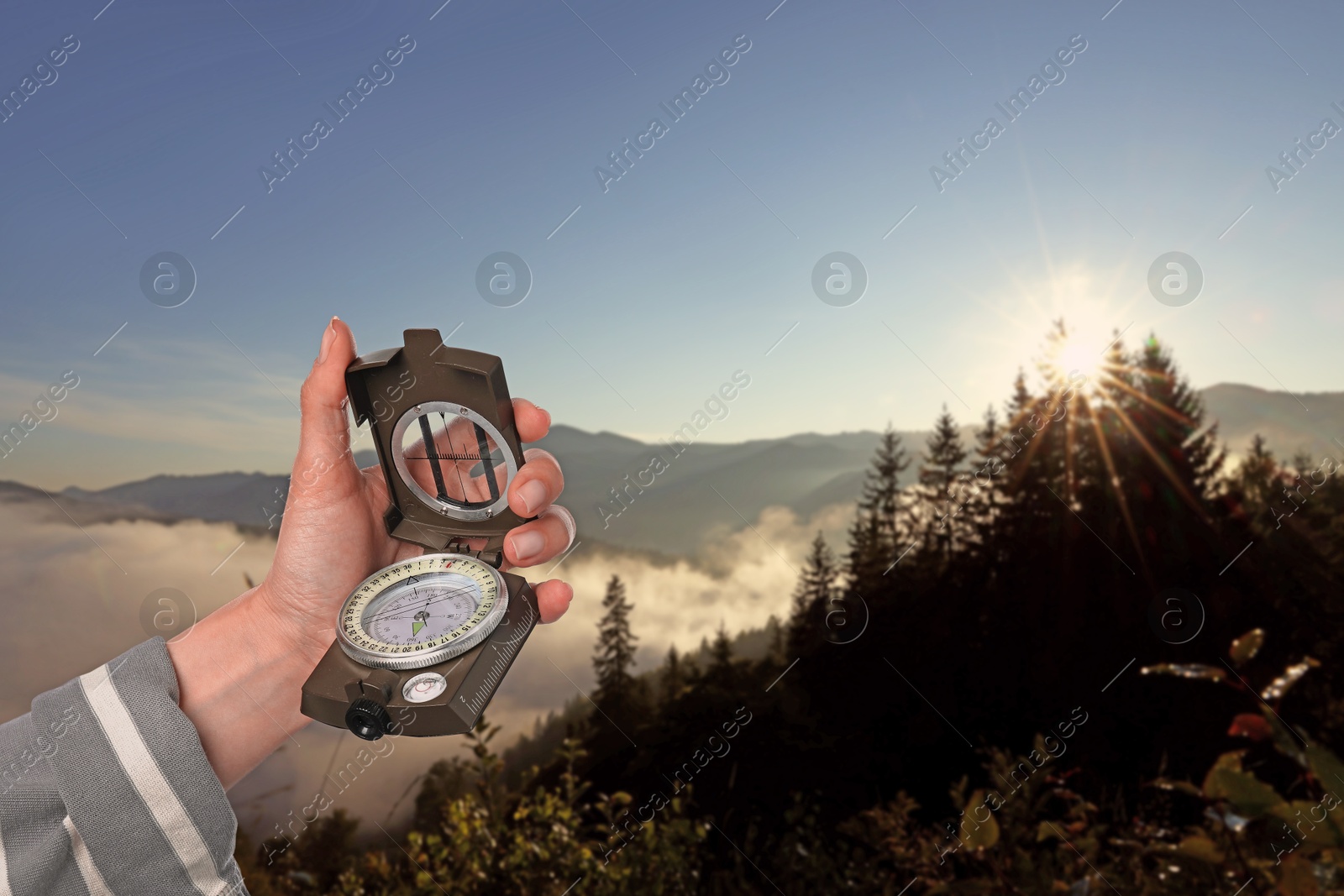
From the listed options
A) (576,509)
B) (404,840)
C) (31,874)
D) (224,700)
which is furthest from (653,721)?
(31,874)

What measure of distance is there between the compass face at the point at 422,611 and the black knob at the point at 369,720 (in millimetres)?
89

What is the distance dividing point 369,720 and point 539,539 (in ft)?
1.74

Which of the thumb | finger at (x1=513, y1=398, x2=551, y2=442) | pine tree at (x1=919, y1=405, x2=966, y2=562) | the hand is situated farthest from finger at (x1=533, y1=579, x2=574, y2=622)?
pine tree at (x1=919, y1=405, x2=966, y2=562)

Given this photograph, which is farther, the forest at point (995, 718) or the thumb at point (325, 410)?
the forest at point (995, 718)

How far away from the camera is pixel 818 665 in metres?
4.09

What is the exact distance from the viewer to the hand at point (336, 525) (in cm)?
165

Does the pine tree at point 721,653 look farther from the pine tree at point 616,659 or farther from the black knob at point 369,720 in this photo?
the black knob at point 369,720

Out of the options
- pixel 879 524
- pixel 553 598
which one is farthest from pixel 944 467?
pixel 553 598

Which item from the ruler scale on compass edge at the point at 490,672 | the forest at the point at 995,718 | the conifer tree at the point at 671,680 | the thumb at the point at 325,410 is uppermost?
the thumb at the point at 325,410

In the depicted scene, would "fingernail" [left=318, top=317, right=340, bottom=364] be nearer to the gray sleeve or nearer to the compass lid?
the compass lid

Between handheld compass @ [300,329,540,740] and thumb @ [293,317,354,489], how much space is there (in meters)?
0.04

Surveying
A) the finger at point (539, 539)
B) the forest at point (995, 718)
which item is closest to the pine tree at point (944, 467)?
the forest at point (995, 718)

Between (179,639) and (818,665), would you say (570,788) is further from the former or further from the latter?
(818,665)

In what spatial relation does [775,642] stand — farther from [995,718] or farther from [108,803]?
[108,803]
